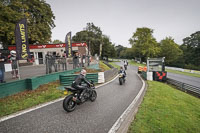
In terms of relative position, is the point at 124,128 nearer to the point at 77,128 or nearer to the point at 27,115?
the point at 77,128

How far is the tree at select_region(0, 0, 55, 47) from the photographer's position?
50.4 feet

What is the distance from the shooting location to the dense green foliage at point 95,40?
45.7 metres

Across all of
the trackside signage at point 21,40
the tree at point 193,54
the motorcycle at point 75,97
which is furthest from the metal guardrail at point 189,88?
the tree at point 193,54

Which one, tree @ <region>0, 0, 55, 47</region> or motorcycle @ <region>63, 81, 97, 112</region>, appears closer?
motorcycle @ <region>63, 81, 97, 112</region>

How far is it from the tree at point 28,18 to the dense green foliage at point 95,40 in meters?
22.9

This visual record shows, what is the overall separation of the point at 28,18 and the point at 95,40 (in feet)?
97.2

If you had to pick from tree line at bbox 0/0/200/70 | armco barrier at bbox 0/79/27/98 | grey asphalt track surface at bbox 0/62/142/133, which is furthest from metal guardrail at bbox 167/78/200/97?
tree line at bbox 0/0/200/70

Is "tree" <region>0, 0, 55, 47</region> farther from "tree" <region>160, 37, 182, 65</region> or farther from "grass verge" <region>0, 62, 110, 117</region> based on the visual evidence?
"tree" <region>160, 37, 182, 65</region>

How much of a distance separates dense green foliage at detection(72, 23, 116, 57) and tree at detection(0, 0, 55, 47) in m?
22.9

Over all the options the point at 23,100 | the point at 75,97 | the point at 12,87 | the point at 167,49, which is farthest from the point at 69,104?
the point at 167,49

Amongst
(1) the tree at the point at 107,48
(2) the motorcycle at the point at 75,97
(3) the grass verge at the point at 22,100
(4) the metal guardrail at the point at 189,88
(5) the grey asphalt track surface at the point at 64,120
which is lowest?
(4) the metal guardrail at the point at 189,88

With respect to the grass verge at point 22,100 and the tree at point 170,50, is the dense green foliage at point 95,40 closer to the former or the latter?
the tree at point 170,50

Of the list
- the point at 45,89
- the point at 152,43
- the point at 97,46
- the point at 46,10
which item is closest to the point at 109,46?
the point at 97,46

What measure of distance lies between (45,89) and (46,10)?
23753mm
